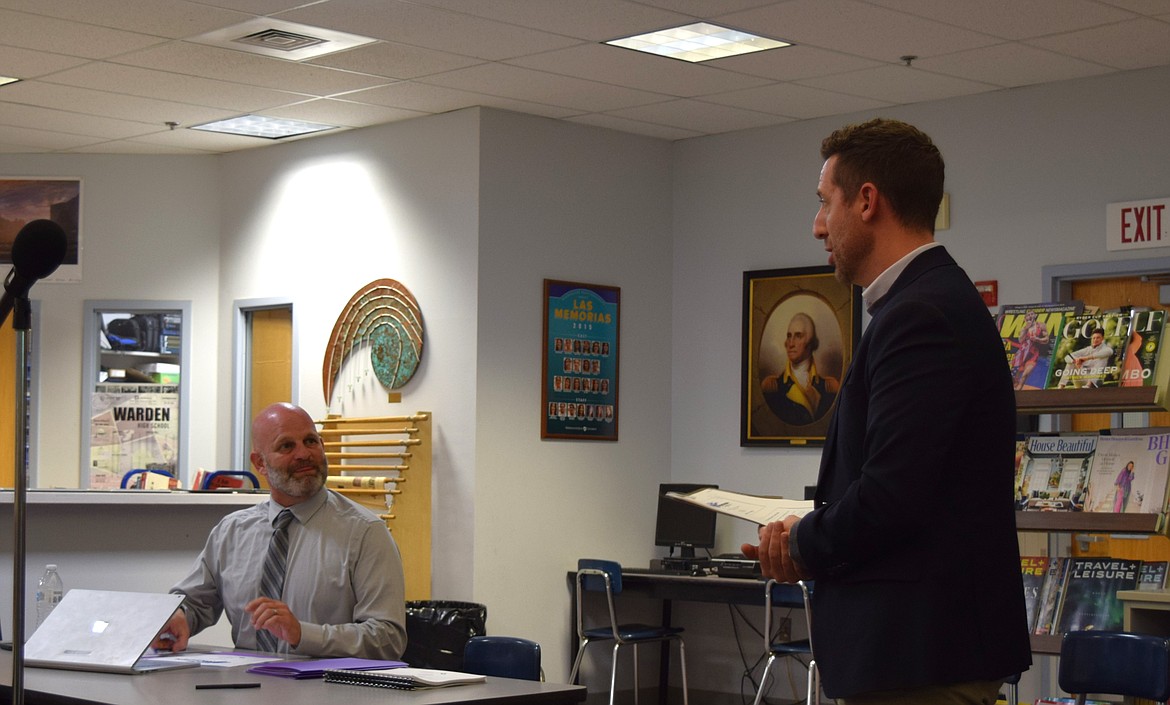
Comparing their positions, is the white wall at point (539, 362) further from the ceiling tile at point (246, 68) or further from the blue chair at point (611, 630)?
the ceiling tile at point (246, 68)

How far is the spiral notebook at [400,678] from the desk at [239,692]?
0.06ft

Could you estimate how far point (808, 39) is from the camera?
21.0 ft

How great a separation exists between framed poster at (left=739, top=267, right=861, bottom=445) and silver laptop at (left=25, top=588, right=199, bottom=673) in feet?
15.7

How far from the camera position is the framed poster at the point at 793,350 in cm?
788

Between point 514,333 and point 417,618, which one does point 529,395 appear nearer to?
point 514,333

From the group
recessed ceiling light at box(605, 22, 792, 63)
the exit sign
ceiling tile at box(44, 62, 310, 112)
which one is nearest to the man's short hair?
recessed ceiling light at box(605, 22, 792, 63)

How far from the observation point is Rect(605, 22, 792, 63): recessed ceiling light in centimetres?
642

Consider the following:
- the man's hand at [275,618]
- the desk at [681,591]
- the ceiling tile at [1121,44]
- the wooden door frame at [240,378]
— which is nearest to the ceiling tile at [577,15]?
the ceiling tile at [1121,44]

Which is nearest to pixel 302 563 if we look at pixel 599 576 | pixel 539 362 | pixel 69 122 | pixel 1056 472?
pixel 1056 472

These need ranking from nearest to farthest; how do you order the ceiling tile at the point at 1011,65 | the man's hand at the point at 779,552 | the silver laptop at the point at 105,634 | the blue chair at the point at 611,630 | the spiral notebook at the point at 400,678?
the man's hand at the point at 779,552
the spiral notebook at the point at 400,678
the silver laptop at the point at 105,634
the ceiling tile at the point at 1011,65
the blue chair at the point at 611,630

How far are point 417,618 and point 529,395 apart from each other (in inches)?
53.2

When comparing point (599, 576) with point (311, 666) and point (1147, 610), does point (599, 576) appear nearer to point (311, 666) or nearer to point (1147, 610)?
point (1147, 610)

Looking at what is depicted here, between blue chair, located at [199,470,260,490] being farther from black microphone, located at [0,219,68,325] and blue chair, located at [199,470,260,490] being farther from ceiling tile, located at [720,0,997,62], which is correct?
black microphone, located at [0,219,68,325]

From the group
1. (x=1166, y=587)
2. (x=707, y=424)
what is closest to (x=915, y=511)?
(x=1166, y=587)
